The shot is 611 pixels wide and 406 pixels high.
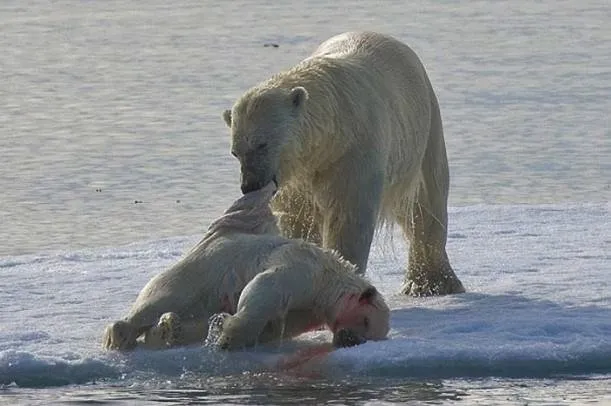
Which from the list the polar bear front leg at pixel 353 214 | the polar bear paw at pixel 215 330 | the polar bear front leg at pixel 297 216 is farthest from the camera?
the polar bear front leg at pixel 297 216

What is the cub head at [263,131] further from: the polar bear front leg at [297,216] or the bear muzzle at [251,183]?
the polar bear front leg at [297,216]

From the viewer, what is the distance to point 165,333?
21.7 ft

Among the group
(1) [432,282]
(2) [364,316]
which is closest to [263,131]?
(2) [364,316]

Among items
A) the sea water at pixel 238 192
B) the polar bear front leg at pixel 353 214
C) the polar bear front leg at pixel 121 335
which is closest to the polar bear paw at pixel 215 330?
the sea water at pixel 238 192

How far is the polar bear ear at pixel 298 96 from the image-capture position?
7.19m

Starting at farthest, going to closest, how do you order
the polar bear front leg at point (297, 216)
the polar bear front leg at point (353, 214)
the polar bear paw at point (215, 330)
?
the polar bear front leg at point (297, 216) < the polar bear front leg at point (353, 214) < the polar bear paw at point (215, 330)

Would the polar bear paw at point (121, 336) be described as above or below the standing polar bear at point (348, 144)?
below

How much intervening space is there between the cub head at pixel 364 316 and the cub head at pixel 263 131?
0.69 m

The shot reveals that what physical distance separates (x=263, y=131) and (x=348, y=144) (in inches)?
17.2

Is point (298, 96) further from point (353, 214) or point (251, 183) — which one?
point (353, 214)

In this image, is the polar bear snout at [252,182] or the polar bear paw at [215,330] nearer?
the polar bear paw at [215,330]

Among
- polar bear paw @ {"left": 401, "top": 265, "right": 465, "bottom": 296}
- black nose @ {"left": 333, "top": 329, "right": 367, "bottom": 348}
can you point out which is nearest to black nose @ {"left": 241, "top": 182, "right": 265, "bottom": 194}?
black nose @ {"left": 333, "top": 329, "right": 367, "bottom": 348}

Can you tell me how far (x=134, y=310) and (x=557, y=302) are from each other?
188cm

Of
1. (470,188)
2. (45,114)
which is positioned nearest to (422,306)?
(470,188)
